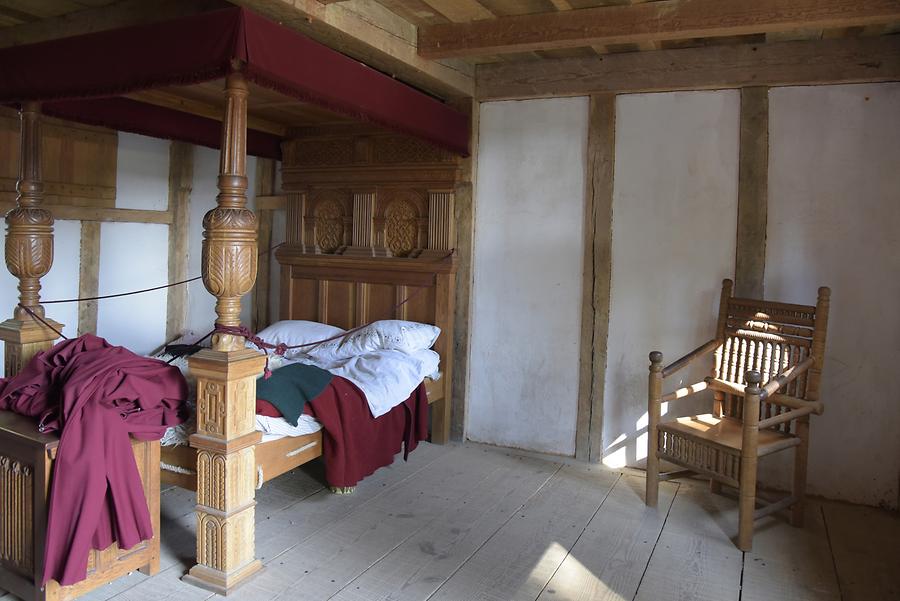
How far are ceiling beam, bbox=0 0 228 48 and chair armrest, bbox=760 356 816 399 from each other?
9.56ft

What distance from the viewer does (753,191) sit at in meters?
3.97

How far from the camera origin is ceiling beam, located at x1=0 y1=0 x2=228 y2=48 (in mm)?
2854

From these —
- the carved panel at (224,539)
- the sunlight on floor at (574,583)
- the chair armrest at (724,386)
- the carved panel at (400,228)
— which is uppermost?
the carved panel at (400,228)

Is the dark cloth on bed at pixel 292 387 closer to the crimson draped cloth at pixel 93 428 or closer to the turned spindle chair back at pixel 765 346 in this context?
the crimson draped cloth at pixel 93 428

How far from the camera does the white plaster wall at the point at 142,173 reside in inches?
192

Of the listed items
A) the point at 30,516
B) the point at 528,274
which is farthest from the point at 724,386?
the point at 30,516

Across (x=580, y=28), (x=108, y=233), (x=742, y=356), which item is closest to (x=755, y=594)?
(x=742, y=356)

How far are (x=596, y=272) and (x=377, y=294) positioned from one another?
1.49 m

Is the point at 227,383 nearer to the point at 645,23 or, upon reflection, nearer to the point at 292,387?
the point at 292,387

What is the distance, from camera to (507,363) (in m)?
4.60

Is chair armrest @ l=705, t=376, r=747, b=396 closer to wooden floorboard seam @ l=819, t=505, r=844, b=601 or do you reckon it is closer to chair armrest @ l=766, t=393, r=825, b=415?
chair armrest @ l=766, t=393, r=825, b=415

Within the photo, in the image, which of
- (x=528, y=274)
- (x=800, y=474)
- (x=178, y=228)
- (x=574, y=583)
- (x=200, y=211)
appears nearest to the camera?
(x=574, y=583)

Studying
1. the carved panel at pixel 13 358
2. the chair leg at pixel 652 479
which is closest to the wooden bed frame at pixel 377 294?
the chair leg at pixel 652 479

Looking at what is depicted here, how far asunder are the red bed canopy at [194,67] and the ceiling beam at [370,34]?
0.18 meters
